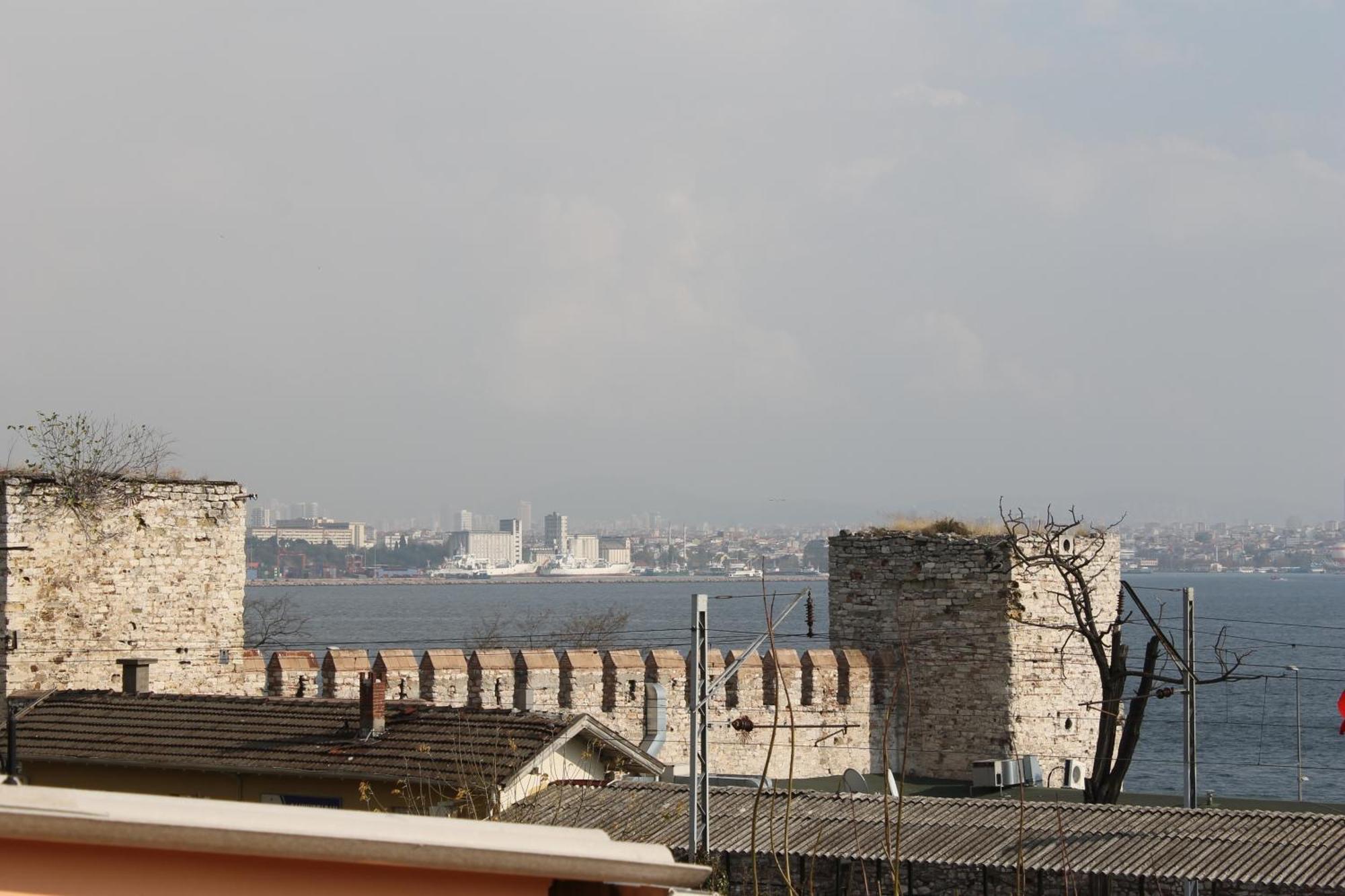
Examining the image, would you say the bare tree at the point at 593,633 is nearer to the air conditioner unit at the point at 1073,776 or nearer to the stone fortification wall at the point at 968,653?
the stone fortification wall at the point at 968,653

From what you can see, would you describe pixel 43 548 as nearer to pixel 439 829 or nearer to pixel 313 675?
pixel 313 675

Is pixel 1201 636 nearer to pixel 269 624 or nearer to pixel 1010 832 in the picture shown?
pixel 269 624

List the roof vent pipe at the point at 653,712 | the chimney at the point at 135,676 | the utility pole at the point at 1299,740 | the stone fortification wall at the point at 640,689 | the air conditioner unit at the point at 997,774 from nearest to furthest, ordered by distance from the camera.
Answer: the chimney at the point at 135,676 → the stone fortification wall at the point at 640,689 → the roof vent pipe at the point at 653,712 → the air conditioner unit at the point at 997,774 → the utility pole at the point at 1299,740

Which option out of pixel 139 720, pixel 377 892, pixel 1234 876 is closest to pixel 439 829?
pixel 377 892

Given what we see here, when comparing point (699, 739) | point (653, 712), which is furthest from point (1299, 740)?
point (699, 739)

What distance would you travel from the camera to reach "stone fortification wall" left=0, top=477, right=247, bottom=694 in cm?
1744

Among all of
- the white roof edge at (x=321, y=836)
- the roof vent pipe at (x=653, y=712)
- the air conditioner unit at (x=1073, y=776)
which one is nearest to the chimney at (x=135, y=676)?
the roof vent pipe at (x=653, y=712)

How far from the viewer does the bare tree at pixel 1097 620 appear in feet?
65.3

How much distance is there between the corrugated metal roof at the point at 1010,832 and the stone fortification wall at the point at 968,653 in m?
6.21

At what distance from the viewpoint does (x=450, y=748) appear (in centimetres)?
1500

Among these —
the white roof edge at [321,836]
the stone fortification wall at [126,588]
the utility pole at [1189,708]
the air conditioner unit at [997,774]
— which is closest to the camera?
the white roof edge at [321,836]

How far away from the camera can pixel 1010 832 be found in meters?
14.5

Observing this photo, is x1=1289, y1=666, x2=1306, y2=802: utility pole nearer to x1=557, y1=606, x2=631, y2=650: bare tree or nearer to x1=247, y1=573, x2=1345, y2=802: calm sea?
x1=247, y1=573, x2=1345, y2=802: calm sea

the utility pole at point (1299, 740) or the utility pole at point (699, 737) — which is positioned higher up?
the utility pole at point (699, 737)
